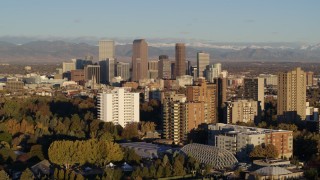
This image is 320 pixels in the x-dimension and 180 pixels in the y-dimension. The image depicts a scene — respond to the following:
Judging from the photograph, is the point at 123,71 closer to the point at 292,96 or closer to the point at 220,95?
the point at 220,95

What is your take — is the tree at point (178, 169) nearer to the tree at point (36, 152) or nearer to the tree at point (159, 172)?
the tree at point (159, 172)

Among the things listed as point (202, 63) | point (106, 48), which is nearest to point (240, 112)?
point (202, 63)

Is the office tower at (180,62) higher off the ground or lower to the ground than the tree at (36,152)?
higher

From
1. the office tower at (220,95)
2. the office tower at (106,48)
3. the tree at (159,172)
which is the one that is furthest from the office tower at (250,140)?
the office tower at (106,48)

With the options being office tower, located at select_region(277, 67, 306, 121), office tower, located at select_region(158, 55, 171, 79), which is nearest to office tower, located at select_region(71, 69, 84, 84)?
office tower, located at select_region(158, 55, 171, 79)

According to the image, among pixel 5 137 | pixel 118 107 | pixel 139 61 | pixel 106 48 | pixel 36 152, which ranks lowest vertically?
pixel 36 152

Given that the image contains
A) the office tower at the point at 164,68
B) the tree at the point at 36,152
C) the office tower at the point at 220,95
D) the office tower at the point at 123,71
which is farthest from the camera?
the office tower at the point at 164,68

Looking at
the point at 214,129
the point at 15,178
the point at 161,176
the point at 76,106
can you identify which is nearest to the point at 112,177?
the point at 161,176
